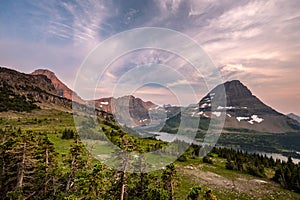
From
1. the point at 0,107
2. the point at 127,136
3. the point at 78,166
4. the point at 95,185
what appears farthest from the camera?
the point at 0,107

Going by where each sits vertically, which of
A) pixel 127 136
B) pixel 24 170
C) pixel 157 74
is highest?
pixel 157 74

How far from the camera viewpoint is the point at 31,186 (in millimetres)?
23766

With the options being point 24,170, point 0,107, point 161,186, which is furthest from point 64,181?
point 0,107

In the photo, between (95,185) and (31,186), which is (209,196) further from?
(31,186)

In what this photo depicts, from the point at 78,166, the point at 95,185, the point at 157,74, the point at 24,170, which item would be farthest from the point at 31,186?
the point at 157,74

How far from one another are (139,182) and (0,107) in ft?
598

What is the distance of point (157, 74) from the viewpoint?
16.8m

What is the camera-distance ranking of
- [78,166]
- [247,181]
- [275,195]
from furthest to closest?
1. [247,181]
2. [275,195]
3. [78,166]

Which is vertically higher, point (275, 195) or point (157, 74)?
point (157, 74)

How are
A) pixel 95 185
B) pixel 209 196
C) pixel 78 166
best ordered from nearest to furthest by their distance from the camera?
pixel 209 196
pixel 95 185
pixel 78 166

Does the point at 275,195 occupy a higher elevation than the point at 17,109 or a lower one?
lower

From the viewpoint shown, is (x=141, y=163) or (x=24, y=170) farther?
(x=24, y=170)

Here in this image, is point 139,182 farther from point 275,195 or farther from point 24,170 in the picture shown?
point 275,195

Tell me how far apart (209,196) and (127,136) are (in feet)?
31.1
